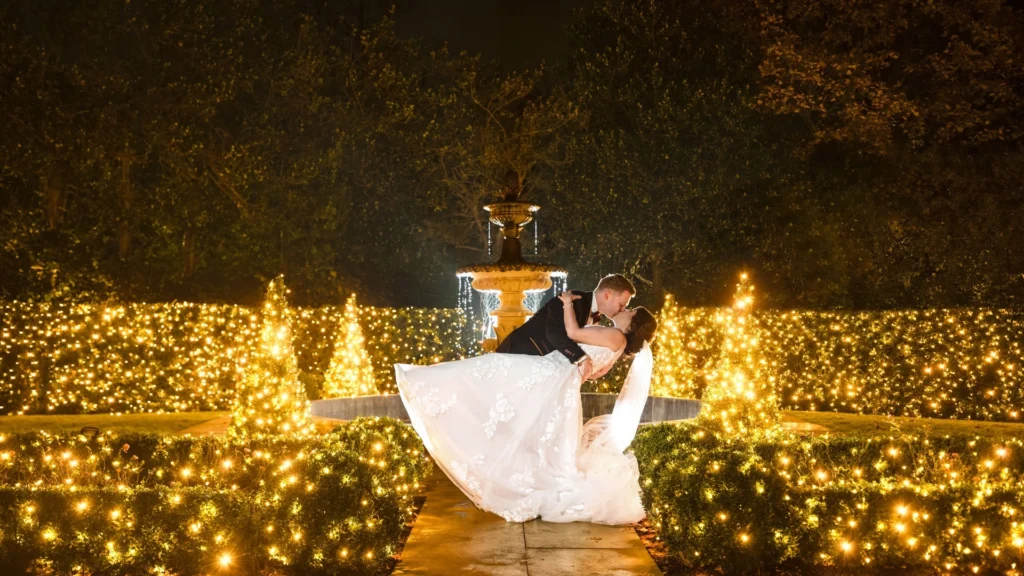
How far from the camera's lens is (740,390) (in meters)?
10.6

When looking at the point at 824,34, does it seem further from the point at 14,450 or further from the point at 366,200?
the point at 14,450

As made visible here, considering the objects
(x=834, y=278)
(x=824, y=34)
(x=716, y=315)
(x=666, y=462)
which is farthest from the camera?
(x=834, y=278)

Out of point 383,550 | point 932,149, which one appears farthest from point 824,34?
point 383,550

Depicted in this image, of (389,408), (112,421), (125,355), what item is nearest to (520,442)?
(389,408)

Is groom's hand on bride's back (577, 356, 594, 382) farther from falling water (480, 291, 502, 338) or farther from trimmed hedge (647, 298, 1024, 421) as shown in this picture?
trimmed hedge (647, 298, 1024, 421)

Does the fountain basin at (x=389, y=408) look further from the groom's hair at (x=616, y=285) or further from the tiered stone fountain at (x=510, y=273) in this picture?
the groom's hair at (x=616, y=285)

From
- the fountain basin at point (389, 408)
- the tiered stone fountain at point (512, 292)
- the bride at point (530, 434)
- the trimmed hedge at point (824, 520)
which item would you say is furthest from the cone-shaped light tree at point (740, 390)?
the trimmed hedge at point (824, 520)

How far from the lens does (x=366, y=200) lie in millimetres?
26406

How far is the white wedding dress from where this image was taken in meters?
7.33

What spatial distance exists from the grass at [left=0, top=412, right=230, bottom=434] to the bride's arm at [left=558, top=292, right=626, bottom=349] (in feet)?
25.4

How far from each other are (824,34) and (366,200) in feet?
43.1

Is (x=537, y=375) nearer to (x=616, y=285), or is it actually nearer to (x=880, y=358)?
(x=616, y=285)

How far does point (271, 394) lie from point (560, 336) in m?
3.36

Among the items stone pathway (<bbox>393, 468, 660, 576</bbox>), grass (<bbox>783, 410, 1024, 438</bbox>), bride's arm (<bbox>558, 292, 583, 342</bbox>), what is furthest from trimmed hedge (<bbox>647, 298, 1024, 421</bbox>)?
stone pathway (<bbox>393, 468, 660, 576</bbox>)
